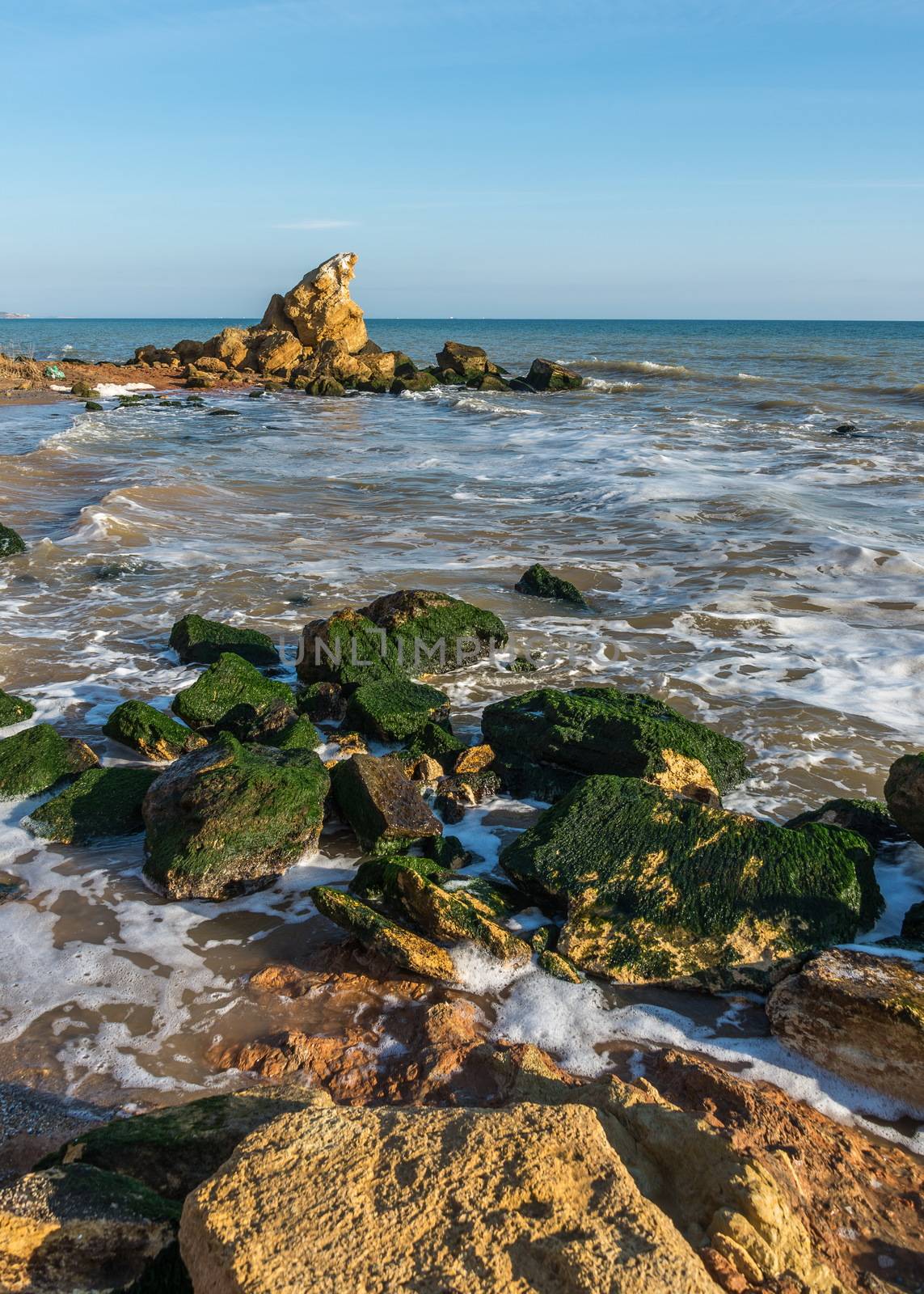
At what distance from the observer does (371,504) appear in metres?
13.6

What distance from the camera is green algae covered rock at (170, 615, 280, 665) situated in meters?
7.13

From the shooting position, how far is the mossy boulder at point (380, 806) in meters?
4.54

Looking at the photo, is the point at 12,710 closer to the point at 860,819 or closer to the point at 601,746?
the point at 601,746

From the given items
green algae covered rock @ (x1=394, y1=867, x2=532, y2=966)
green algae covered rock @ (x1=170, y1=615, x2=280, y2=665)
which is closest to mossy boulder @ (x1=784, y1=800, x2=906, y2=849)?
green algae covered rock @ (x1=394, y1=867, x2=532, y2=966)

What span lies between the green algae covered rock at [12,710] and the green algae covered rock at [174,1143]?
4.06 meters

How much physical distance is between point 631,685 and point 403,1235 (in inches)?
215

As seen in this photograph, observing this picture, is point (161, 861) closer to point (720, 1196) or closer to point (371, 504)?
point (720, 1196)

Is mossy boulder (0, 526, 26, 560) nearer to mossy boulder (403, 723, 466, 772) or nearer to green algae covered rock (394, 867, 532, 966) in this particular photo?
Result: mossy boulder (403, 723, 466, 772)

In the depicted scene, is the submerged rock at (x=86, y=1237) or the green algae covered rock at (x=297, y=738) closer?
the submerged rock at (x=86, y=1237)

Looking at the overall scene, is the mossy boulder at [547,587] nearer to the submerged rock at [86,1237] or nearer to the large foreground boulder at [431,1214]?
the large foreground boulder at [431,1214]

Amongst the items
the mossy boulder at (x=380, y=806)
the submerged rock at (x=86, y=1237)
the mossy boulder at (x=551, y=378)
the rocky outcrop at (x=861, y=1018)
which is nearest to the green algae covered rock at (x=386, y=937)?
the mossy boulder at (x=380, y=806)

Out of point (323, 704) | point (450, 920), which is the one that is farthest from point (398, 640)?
point (450, 920)

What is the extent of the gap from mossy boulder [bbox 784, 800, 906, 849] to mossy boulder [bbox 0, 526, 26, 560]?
899 centimetres

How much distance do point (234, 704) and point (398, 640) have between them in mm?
1428
